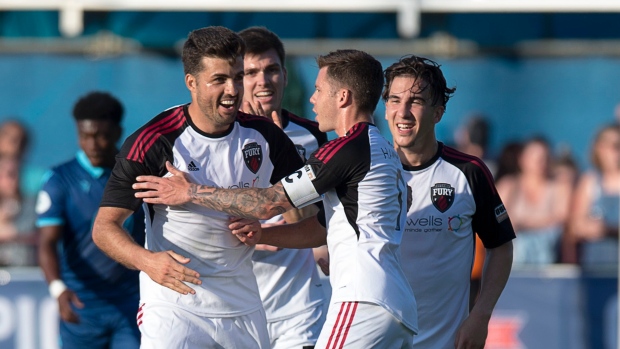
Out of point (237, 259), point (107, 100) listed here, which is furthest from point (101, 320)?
point (237, 259)

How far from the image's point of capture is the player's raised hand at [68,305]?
25.3ft

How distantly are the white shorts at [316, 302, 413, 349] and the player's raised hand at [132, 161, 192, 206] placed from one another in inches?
38.3

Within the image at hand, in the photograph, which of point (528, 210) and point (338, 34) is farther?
point (338, 34)

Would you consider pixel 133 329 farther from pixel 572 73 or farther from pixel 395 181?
pixel 572 73

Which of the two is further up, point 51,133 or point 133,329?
point 51,133

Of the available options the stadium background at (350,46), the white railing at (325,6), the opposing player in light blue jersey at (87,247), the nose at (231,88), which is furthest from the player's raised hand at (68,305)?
the white railing at (325,6)

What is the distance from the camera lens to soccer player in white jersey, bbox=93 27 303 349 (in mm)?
5367

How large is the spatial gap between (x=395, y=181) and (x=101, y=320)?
11.4 ft

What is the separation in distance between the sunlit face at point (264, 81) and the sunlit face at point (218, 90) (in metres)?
1.37

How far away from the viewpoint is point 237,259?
18.5 feet

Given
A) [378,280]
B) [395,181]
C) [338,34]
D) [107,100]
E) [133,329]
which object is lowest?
[133,329]

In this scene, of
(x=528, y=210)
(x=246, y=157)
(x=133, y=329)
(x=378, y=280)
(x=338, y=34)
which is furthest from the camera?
(x=338, y=34)

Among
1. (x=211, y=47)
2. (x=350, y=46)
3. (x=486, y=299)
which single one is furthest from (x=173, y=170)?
(x=350, y=46)

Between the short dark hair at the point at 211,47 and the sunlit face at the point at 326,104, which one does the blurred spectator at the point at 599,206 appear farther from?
the short dark hair at the point at 211,47
